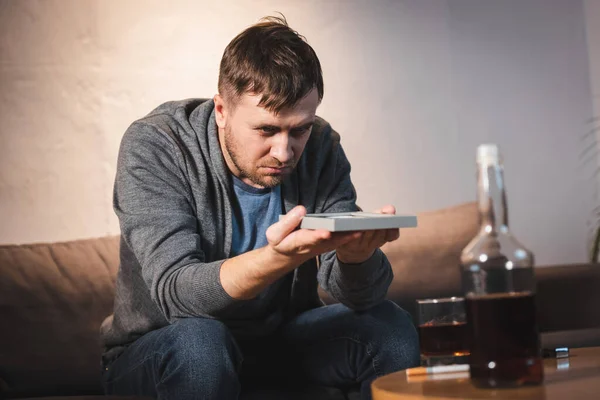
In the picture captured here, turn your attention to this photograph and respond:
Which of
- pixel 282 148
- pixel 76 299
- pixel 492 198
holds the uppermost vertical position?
pixel 282 148

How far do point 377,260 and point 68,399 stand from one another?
0.69 meters

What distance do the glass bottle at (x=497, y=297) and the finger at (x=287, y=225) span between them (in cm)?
37

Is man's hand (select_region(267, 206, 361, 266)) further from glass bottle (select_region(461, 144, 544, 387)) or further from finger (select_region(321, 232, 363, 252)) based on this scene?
glass bottle (select_region(461, 144, 544, 387))

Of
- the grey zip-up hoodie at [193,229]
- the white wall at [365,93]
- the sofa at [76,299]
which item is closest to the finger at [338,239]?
the grey zip-up hoodie at [193,229]

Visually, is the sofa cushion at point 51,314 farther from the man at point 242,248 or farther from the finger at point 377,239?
the finger at point 377,239

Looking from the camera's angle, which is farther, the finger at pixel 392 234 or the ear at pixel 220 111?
the ear at pixel 220 111

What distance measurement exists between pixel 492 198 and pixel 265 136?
82 cm

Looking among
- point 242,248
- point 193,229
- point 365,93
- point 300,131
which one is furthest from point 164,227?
point 365,93

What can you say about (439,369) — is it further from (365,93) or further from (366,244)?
(365,93)

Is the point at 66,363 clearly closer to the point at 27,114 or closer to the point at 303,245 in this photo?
the point at 27,114

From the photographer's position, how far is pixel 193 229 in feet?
5.68

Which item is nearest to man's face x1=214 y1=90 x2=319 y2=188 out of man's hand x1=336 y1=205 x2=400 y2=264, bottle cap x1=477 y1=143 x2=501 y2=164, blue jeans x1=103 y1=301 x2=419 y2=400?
man's hand x1=336 y1=205 x2=400 y2=264

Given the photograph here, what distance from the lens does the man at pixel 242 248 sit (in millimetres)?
1603

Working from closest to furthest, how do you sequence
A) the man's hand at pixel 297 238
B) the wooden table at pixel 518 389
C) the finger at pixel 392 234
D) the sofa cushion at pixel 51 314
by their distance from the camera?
the wooden table at pixel 518 389
the man's hand at pixel 297 238
the finger at pixel 392 234
the sofa cushion at pixel 51 314
